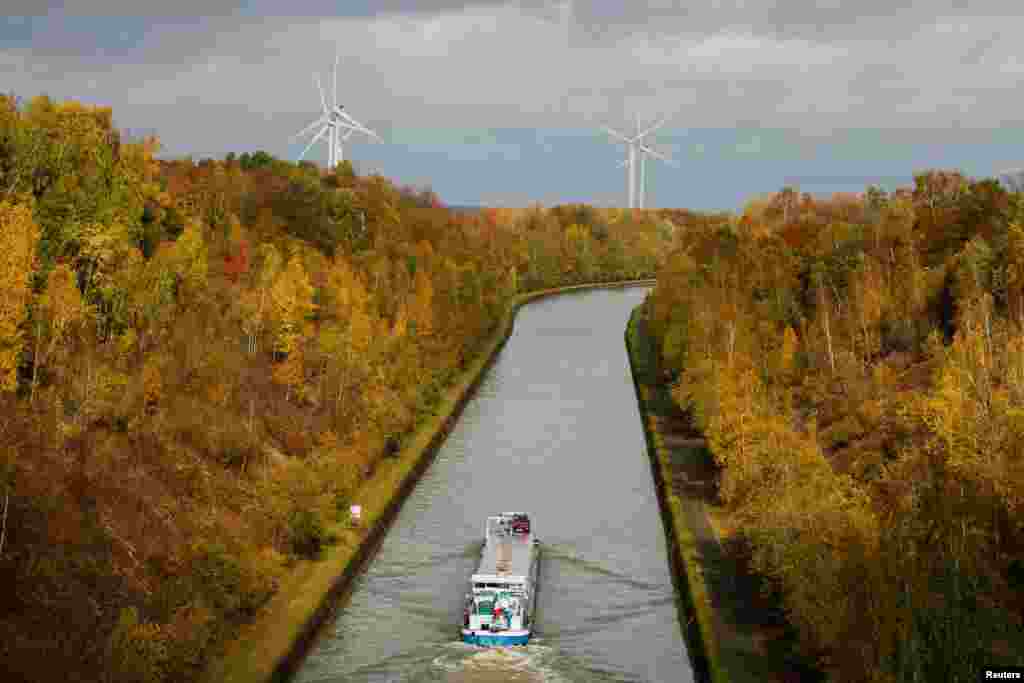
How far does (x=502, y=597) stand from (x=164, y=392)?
15.6 metres

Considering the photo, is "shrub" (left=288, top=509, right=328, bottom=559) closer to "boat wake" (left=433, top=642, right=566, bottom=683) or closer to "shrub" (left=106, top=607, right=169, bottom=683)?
"boat wake" (left=433, top=642, right=566, bottom=683)

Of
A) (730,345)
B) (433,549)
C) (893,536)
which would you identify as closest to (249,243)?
(730,345)

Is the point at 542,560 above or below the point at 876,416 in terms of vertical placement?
below

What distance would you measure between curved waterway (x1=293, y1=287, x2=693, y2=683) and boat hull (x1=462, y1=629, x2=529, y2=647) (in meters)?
0.25

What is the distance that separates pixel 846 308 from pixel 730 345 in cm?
1034

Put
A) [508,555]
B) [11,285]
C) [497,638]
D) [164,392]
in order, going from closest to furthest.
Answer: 1. [497,638]
2. [11,285]
3. [508,555]
4. [164,392]

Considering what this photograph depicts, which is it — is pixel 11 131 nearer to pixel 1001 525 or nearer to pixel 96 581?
pixel 96 581

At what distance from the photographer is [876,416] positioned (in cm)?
4672

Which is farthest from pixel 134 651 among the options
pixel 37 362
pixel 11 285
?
pixel 37 362

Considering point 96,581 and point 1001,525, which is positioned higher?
point 1001,525

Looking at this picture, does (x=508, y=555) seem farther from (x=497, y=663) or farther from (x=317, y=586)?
(x=497, y=663)

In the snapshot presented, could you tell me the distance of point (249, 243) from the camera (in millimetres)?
69750

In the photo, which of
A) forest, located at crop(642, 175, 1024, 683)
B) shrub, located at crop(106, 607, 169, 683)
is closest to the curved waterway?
forest, located at crop(642, 175, 1024, 683)

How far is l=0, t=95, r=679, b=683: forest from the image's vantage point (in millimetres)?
29312
